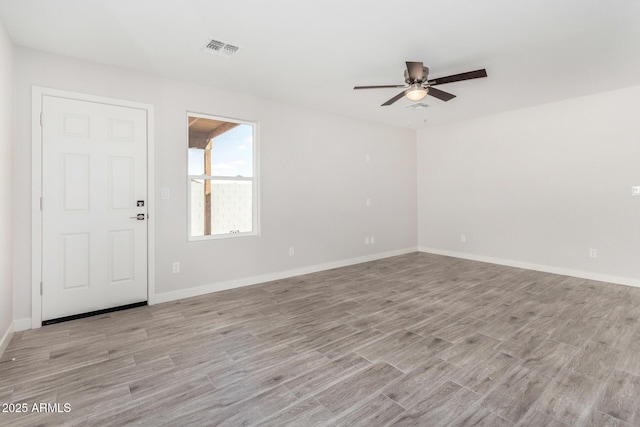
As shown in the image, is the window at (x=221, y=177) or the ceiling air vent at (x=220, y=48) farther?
the window at (x=221, y=177)

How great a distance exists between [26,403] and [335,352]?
1930 millimetres

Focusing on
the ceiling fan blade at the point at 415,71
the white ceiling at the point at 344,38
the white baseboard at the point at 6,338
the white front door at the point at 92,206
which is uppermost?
the white ceiling at the point at 344,38

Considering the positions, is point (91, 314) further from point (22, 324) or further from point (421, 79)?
point (421, 79)

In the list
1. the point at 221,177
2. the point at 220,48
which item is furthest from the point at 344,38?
the point at 221,177

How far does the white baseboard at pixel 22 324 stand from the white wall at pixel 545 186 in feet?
20.5

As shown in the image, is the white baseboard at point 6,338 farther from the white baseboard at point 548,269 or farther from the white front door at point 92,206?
the white baseboard at point 548,269

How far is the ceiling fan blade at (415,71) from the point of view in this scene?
2.90 meters

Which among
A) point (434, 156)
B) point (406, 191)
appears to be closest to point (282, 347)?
point (406, 191)

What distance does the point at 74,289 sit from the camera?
10.2 feet

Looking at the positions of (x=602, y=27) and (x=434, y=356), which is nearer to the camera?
(x=434, y=356)

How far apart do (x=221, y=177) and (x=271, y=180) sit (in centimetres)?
72

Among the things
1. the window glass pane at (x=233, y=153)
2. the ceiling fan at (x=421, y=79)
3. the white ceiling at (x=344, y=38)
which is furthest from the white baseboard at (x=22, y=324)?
the ceiling fan at (x=421, y=79)

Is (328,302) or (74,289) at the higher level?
(74,289)

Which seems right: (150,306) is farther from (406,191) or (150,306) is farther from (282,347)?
(406,191)
